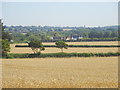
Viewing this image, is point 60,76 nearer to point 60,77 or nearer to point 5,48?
point 60,77

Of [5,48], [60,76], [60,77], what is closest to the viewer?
[60,77]

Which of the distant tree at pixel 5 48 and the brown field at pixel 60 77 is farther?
the distant tree at pixel 5 48

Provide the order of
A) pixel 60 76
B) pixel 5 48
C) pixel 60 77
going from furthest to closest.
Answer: pixel 5 48 → pixel 60 76 → pixel 60 77

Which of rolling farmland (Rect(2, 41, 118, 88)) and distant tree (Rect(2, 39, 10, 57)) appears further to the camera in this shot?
distant tree (Rect(2, 39, 10, 57))

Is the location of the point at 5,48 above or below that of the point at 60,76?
below

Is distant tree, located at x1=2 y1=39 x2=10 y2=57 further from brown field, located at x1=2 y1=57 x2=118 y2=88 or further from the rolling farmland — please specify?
brown field, located at x1=2 y1=57 x2=118 y2=88

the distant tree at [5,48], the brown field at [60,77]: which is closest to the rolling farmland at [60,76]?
the brown field at [60,77]

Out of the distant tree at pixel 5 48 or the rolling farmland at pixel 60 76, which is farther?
the distant tree at pixel 5 48

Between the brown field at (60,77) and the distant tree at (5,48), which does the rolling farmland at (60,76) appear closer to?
the brown field at (60,77)

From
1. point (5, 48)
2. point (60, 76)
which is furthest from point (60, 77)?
point (5, 48)

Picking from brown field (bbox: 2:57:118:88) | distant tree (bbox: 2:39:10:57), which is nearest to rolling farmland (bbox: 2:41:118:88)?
brown field (bbox: 2:57:118:88)

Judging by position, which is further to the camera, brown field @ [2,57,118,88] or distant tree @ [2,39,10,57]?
distant tree @ [2,39,10,57]

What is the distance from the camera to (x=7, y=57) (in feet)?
168

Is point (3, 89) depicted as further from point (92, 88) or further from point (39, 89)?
point (92, 88)
